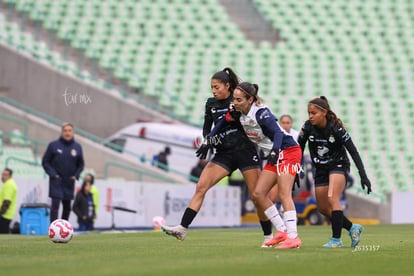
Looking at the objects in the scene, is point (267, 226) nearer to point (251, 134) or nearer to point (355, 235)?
point (355, 235)

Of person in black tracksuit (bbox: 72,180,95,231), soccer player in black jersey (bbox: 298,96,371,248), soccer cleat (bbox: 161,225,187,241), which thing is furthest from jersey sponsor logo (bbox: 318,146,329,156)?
person in black tracksuit (bbox: 72,180,95,231)

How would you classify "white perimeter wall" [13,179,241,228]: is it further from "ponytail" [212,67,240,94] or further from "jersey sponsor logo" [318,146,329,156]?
"jersey sponsor logo" [318,146,329,156]

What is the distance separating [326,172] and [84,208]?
11.5 metres

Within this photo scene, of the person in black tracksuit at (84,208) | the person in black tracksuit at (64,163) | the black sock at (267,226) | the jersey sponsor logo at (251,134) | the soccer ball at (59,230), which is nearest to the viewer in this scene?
the jersey sponsor logo at (251,134)

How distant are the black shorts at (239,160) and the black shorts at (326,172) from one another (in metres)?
0.78

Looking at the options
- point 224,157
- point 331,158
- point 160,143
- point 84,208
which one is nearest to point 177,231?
point 224,157

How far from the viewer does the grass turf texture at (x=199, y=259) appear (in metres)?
9.12

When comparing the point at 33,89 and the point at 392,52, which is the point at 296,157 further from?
the point at 392,52

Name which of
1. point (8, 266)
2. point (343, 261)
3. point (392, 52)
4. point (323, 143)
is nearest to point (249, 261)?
point (343, 261)

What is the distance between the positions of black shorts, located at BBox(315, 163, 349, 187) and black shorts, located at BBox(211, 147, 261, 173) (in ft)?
2.57

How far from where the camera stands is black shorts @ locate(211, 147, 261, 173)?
1301cm

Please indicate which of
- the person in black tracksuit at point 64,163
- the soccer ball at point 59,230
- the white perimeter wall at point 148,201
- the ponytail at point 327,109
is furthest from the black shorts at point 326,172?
the white perimeter wall at point 148,201

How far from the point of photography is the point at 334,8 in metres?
40.2

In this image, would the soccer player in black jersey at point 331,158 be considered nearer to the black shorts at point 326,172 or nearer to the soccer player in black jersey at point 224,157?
the black shorts at point 326,172
